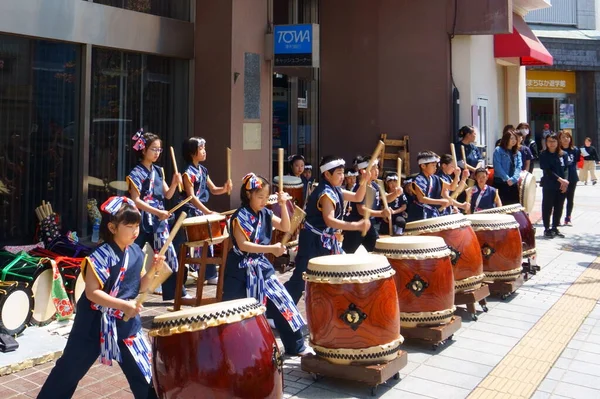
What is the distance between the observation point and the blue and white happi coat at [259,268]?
510 cm

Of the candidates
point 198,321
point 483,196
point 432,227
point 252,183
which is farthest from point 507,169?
point 198,321

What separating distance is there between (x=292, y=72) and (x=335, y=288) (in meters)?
8.49

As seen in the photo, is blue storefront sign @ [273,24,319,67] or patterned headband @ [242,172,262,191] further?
blue storefront sign @ [273,24,319,67]

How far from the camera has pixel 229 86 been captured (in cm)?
970

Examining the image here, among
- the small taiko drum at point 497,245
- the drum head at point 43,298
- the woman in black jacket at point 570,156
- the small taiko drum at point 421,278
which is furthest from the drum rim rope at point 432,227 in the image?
the woman in black jacket at point 570,156

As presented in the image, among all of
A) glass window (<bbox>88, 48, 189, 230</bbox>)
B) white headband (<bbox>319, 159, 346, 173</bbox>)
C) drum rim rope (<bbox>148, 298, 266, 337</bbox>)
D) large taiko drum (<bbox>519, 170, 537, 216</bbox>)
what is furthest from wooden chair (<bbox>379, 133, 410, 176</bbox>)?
drum rim rope (<bbox>148, 298, 266, 337</bbox>)

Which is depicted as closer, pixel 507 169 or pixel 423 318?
pixel 423 318

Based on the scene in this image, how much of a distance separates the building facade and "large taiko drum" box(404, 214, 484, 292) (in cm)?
391

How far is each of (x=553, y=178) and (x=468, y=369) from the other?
7.14 m

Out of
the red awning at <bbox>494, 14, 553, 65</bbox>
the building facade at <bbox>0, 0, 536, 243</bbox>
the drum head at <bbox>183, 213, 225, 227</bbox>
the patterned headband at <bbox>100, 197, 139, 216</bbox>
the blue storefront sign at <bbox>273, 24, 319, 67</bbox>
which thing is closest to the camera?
the patterned headband at <bbox>100, 197, 139, 216</bbox>

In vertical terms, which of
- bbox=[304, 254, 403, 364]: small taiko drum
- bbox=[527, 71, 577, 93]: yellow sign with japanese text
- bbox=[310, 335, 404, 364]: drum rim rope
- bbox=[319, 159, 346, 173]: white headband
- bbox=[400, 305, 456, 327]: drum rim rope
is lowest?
bbox=[310, 335, 404, 364]: drum rim rope

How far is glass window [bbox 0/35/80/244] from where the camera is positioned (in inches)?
314

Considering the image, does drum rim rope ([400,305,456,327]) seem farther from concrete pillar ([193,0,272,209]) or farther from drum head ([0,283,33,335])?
concrete pillar ([193,0,272,209])

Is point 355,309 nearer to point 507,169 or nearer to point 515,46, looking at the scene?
point 507,169
